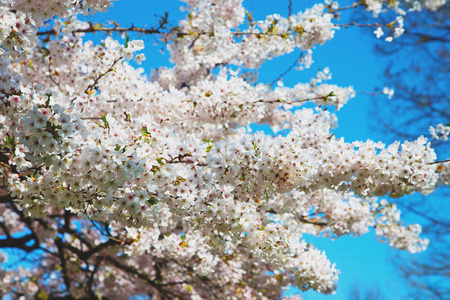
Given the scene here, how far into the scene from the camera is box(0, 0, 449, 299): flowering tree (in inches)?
94.1

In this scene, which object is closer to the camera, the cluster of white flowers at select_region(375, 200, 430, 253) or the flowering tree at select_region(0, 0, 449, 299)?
the flowering tree at select_region(0, 0, 449, 299)

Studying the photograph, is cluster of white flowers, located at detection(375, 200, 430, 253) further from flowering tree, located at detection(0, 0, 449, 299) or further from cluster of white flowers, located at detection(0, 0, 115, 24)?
cluster of white flowers, located at detection(0, 0, 115, 24)

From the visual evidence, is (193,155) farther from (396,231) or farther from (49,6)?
(396,231)

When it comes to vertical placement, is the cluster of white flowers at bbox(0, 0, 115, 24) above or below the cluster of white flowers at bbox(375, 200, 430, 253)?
below

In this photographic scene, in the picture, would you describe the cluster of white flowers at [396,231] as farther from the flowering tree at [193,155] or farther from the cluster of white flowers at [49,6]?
the cluster of white flowers at [49,6]

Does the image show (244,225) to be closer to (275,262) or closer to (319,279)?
(275,262)

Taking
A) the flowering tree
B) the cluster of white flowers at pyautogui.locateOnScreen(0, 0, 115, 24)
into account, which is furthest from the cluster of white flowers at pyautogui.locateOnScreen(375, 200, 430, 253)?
the cluster of white flowers at pyautogui.locateOnScreen(0, 0, 115, 24)

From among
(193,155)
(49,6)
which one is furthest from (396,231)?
(49,6)

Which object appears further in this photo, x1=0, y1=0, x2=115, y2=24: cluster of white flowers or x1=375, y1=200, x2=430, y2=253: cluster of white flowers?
x1=375, y1=200, x2=430, y2=253: cluster of white flowers

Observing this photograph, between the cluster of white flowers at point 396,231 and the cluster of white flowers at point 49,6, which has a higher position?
the cluster of white flowers at point 396,231

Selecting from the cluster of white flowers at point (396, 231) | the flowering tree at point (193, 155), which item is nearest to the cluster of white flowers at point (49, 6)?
the flowering tree at point (193, 155)

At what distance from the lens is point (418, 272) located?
9.23 m

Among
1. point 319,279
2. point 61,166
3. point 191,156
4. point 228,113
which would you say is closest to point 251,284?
point 319,279

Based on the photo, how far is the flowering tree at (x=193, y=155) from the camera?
2.39 meters
